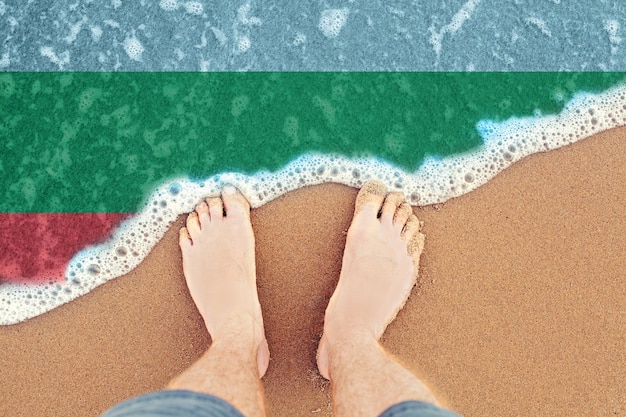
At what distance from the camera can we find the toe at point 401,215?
188cm

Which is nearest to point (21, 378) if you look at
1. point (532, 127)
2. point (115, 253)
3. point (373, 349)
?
point (115, 253)

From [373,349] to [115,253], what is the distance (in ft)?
3.18

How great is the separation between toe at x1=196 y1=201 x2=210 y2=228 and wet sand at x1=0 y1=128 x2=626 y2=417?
145 mm

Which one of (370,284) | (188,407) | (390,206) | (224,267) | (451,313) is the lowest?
(188,407)

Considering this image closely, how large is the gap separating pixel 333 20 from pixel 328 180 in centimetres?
60

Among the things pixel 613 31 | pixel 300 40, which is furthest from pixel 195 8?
pixel 613 31

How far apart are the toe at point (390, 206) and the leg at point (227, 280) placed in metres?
0.48

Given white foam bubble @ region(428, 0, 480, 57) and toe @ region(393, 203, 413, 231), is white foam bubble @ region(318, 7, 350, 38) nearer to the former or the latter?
white foam bubble @ region(428, 0, 480, 57)

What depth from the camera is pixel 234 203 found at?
190 cm

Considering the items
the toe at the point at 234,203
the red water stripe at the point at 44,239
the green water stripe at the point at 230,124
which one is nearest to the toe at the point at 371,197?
the green water stripe at the point at 230,124

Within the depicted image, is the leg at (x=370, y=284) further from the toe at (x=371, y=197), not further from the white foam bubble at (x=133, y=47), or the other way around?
the white foam bubble at (x=133, y=47)

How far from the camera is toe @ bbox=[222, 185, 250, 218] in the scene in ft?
6.23

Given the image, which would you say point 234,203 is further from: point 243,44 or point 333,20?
point 333,20

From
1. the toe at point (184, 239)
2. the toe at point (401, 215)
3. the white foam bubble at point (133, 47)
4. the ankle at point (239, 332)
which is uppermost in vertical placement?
the white foam bubble at point (133, 47)
